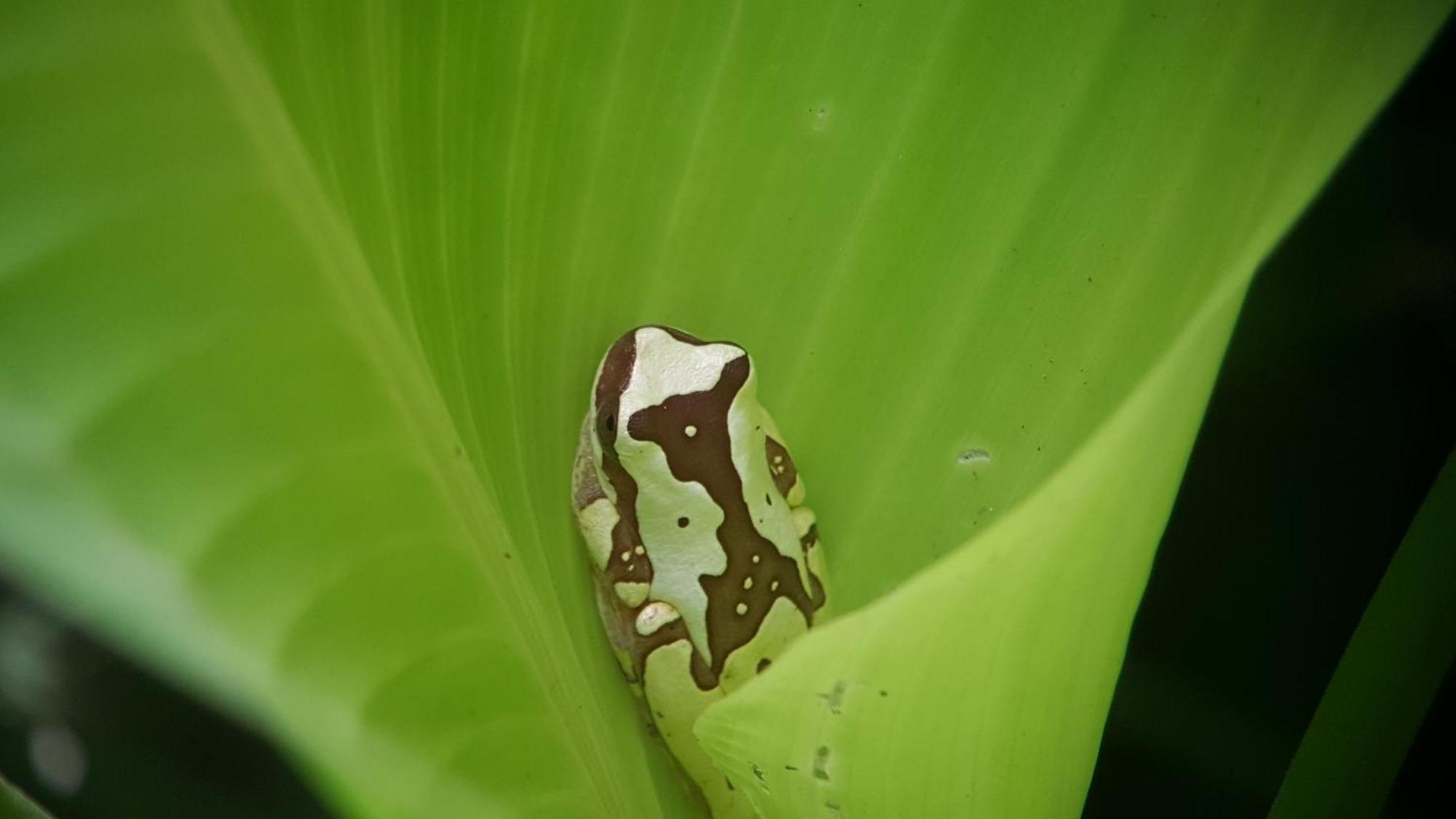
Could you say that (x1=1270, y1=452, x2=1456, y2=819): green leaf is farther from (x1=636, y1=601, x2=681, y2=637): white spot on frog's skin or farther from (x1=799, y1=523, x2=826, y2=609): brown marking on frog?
(x1=636, y1=601, x2=681, y2=637): white spot on frog's skin

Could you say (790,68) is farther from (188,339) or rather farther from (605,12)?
(188,339)

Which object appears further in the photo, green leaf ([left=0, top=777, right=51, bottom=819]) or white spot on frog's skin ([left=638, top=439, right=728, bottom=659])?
white spot on frog's skin ([left=638, top=439, right=728, bottom=659])

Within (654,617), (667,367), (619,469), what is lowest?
(654,617)

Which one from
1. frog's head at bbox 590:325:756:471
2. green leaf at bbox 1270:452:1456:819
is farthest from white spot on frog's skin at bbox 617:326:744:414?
green leaf at bbox 1270:452:1456:819

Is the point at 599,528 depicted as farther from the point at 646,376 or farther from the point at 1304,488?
the point at 1304,488

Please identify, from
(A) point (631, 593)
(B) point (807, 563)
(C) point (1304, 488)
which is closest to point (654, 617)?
(A) point (631, 593)

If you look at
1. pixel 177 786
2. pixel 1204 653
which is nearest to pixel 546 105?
pixel 177 786

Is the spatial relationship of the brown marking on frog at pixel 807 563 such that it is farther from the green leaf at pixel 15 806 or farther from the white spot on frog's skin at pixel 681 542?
the green leaf at pixel 15 806
